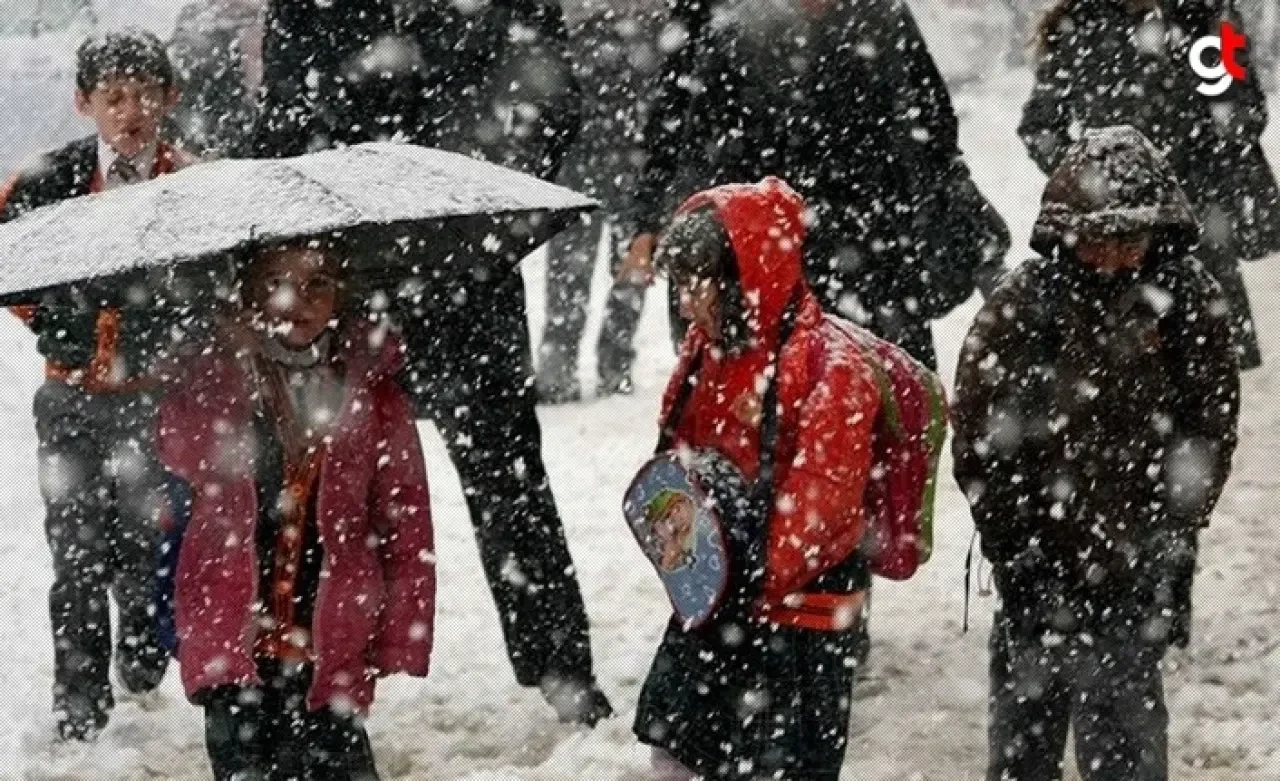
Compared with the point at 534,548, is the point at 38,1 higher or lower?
higher

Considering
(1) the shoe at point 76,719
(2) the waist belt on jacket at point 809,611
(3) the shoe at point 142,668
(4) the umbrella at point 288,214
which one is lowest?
(1) the shoe at point 76,719

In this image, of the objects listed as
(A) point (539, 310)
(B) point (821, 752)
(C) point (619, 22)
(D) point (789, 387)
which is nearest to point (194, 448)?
(D) point (789, 387)

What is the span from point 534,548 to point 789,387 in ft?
4.88

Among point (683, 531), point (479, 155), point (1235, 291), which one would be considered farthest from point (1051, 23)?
point (683, 531)

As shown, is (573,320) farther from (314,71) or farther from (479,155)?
(314,71)

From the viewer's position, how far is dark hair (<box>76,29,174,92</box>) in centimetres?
488

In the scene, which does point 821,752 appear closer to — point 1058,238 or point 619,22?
point 1058,238

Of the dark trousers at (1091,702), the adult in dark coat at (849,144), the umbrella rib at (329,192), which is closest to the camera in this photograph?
the umbrella rib at (329,192)

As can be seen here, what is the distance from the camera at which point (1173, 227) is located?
12.8 feet

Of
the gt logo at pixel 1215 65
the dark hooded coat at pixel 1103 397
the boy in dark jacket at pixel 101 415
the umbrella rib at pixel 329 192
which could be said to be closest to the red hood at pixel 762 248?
the dark hooded coat at pixel 1103 397

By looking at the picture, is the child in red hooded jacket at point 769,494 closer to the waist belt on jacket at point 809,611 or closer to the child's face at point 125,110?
the waist belt on jacket at point 809,611

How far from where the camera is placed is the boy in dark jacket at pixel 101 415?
4898 millimetres

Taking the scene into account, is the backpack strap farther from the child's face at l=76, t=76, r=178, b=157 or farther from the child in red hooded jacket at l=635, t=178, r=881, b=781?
the child's face at l=76, t=76, r=178, b=157

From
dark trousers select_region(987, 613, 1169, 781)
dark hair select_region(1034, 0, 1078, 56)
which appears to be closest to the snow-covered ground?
dark trousers select_region(987, 613, 1169, 781)
